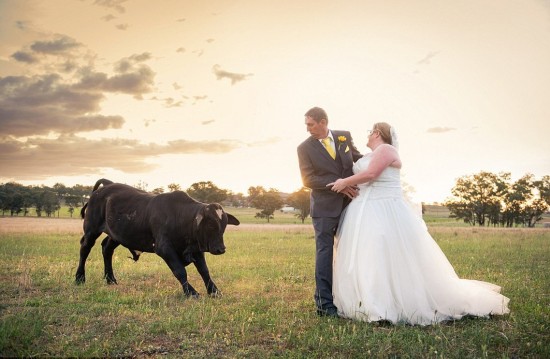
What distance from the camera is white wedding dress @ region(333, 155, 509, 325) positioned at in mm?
6312

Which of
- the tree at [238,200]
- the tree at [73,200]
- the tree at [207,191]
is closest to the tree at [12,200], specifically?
the tree at [73,200]

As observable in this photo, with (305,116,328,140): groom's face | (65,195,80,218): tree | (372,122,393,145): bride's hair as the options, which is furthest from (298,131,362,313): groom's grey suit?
(65,195,80,218): tree

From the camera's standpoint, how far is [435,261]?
6.69 metres

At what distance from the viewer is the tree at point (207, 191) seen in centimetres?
8525

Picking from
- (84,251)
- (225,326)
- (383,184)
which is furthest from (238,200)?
(225,326)

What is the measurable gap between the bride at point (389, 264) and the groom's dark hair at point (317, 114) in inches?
39.8

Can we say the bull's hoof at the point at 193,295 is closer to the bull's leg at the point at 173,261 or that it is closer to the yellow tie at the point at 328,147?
the bull's leg at the point at 173,261

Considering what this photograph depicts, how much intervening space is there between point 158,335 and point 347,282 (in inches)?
116

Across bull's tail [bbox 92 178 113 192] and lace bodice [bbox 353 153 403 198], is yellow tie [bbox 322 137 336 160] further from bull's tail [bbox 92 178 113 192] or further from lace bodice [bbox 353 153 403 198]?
bull's tail [bbox 92 178 113 192]

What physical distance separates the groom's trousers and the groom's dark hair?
1705 millimetres

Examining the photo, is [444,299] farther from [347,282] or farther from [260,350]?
[260,350]

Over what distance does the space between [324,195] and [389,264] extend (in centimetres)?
156

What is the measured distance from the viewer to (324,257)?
23.3 ft

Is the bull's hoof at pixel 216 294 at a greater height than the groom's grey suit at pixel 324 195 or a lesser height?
lesser
